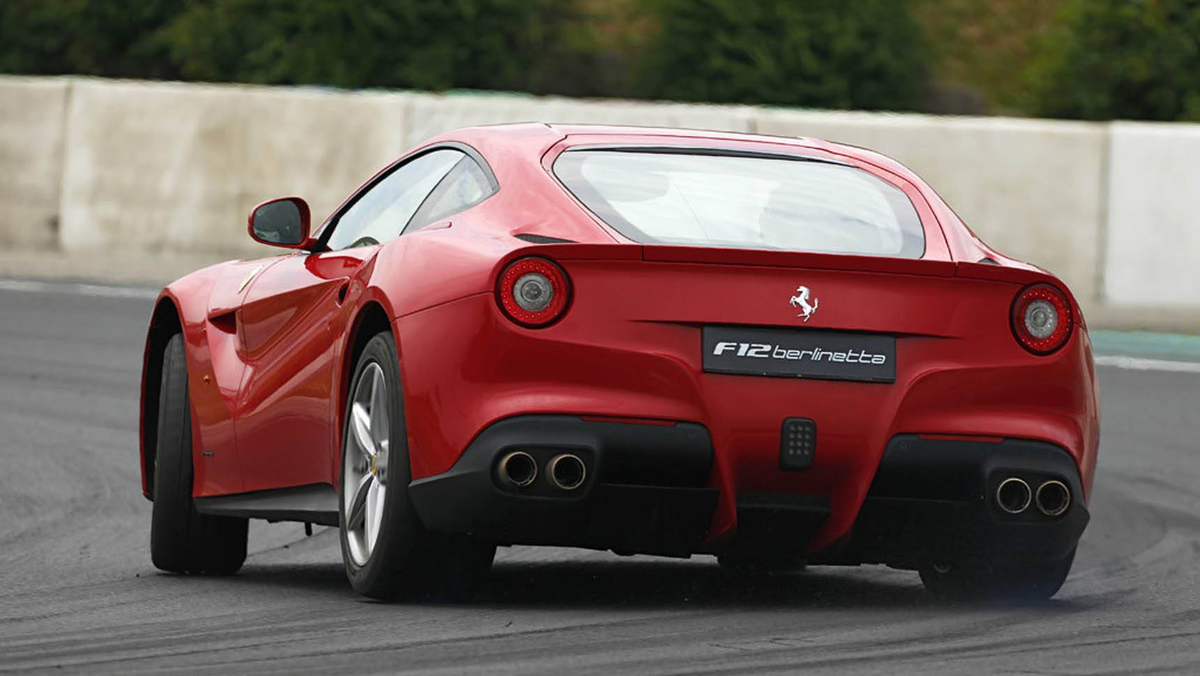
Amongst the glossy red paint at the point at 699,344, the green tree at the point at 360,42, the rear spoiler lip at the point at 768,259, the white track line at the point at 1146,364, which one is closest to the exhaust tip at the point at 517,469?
the glossy red paint at the point at 699,344

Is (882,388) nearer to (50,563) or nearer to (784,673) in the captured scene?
(784,673)

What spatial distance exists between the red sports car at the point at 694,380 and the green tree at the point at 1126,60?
1905cm

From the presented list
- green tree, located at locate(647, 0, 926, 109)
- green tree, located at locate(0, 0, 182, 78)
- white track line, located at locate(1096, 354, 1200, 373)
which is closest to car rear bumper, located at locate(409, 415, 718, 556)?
white track line, located at locate(1096, 354, 1200, 373)

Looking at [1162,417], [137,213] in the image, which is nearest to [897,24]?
[137,213]

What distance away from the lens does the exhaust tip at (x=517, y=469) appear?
596 centimetres

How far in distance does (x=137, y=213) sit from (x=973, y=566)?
536 inches

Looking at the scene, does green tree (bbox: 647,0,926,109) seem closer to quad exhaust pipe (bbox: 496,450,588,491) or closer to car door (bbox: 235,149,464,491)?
car door (bbox: 235,149,464,491)

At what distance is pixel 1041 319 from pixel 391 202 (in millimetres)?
2016

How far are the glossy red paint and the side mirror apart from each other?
0.89 m

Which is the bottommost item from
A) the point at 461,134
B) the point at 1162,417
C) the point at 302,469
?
the point at 1162,417

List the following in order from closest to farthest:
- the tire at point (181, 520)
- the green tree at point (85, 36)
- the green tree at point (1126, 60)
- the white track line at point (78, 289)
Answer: the tire at point (181, 520) → the white track line at point (78, 289) → the green tree at point (1126, 60) → the green tree at point (85, 36)

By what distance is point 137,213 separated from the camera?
1919 centimetres

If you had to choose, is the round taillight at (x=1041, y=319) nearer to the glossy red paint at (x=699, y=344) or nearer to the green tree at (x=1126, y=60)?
the glossy red paint at (x=699, y=344)

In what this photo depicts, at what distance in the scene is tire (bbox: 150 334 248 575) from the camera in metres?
7.79
